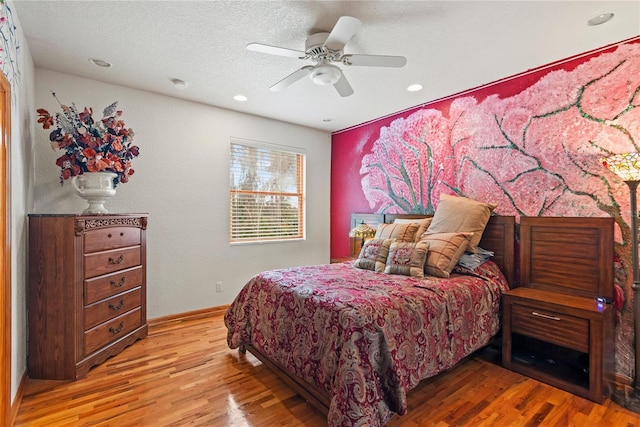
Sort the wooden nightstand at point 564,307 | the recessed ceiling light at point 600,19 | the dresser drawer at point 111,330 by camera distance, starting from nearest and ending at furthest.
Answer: the recessed ceiling light at point 600,19 → the wooden nightstand at point 564,307 → the dresser drawer at point 111,330

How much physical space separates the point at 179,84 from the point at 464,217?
314cm

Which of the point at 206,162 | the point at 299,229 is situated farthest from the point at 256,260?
the point at 206,162

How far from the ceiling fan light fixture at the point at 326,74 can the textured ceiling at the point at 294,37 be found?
0.92 feet

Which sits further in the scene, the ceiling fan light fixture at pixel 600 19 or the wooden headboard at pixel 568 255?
the wooden headboard at pixel 568 255

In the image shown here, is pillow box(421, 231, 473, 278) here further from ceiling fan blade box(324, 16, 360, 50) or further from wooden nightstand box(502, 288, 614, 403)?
ceiling fan blade box(324, 16, 360, 50)

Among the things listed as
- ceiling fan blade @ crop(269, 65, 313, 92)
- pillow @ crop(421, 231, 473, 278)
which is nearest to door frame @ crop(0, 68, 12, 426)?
ceiling fan blade @ crop(269, 65, 313, 92)

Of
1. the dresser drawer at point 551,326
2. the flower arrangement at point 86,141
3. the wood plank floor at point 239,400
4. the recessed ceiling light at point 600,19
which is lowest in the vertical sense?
the wood plank floor at point 239,400

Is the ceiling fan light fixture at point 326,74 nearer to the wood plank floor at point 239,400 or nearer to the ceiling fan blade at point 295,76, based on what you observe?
the ceiling fan blade at point 295,76

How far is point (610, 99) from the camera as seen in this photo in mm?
2320

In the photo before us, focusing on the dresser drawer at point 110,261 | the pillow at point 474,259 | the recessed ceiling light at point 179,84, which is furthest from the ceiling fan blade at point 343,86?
the dresser drawer at point 110,261

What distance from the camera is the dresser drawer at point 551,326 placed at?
81.7 inches

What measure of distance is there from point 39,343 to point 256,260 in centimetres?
231

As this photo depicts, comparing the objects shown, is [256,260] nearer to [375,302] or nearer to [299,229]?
[299,229]

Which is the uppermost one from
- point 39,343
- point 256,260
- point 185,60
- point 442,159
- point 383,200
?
point 185,60
